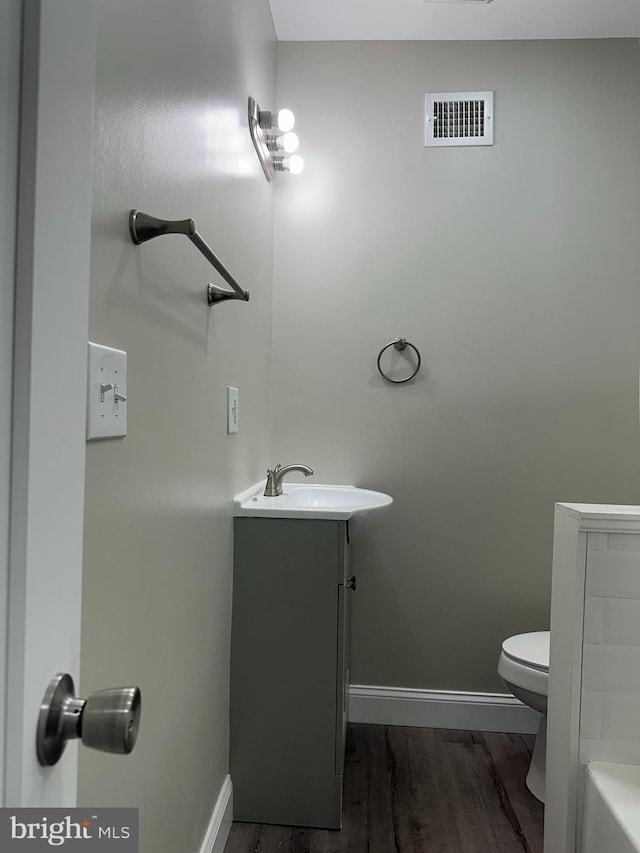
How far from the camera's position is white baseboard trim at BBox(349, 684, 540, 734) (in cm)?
236

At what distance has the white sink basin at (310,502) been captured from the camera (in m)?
1.74

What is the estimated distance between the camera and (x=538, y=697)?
188cm

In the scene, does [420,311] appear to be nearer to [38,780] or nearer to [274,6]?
[274,6]

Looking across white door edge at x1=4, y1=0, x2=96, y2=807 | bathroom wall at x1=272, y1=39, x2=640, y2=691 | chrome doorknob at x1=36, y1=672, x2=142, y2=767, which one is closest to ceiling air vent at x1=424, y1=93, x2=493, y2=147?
bathroom wall at x1=272, y1=39, x2=640, y2=691

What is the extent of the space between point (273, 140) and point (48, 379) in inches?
78.4

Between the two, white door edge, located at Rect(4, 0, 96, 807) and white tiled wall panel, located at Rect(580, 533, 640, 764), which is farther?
white tiled wall panel, located at Rect(580, 533, 640, 764)

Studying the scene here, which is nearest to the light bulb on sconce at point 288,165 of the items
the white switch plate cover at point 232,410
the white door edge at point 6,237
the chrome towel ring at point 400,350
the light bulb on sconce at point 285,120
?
the light bulb on sconce at point 285,120

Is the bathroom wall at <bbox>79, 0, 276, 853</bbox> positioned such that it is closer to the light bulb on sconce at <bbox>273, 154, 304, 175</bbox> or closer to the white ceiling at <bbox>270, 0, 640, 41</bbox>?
the light bulb on sconce at <bbox>273, 154, 304, 175</bbox>

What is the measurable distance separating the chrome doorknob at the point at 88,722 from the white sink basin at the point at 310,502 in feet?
4.23

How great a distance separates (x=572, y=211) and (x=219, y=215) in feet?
5.15

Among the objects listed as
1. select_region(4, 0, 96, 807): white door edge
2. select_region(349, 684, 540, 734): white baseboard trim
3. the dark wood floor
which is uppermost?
select_region(4, 0, 96, 807): white door edge

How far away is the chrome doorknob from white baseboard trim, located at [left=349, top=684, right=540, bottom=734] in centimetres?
216

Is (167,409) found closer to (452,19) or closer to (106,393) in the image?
(106,393)

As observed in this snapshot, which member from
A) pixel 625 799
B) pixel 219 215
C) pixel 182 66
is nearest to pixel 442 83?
pixel 219 215
